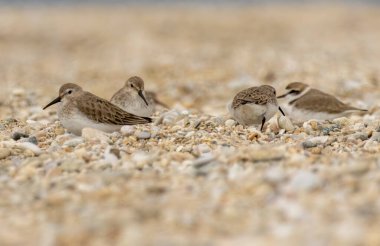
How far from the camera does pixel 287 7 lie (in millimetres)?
43219

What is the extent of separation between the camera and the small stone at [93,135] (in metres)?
8.73

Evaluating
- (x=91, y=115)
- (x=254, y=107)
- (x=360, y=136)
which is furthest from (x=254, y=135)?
(x=91, y=115)

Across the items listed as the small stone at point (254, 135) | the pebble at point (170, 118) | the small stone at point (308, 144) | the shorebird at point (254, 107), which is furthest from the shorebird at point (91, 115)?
the small stone at point (308, 144)

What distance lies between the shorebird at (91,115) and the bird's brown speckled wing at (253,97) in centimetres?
128

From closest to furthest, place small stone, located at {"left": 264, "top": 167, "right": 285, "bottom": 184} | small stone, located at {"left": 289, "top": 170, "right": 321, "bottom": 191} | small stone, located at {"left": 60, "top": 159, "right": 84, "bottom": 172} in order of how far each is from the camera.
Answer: small stone, located at {"left": 289, "top": 170, "right": 321, "bottom": 191} < small stone, located at {"left": 264, "top": 167, "right": 285, "bottom": 184} < small stone, located at {"left": 60, "top": 159, "right": 84, "bottom": 172}

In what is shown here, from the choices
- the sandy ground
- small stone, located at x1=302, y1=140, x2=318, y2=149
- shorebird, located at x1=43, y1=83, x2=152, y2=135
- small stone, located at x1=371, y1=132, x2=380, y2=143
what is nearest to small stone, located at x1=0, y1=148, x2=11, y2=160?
the sandy ground

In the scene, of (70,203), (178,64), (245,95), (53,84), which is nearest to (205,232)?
(70,203)

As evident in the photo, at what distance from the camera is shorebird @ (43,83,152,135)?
9.09 metres

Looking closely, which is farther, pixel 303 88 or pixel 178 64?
pixel 178 64

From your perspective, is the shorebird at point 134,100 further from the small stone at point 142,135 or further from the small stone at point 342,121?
the small stone at point 342,121

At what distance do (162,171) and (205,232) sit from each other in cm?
195

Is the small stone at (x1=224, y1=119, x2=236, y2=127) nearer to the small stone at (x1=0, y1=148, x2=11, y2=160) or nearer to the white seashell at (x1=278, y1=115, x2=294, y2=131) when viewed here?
the white seashell at (x1=278, y1=115, x2=294, y2=131)

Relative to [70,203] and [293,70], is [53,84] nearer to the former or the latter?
[293,70]

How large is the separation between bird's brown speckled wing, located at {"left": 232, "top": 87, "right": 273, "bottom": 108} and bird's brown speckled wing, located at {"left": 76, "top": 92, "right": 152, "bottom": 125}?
50.7 inches
